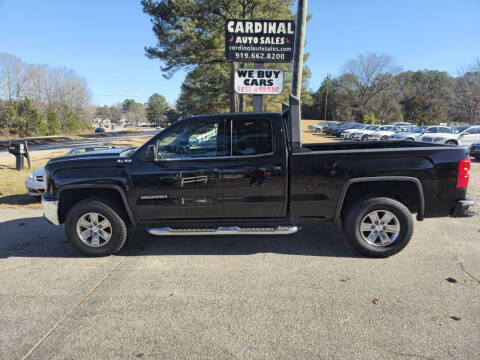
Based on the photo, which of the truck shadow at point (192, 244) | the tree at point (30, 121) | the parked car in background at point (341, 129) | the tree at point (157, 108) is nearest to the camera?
the truck shadow at point (192, 244)

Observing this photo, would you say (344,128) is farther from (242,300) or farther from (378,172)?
(242,300)

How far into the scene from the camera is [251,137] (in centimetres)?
429

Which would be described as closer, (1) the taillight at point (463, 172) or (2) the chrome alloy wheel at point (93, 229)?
(1) the taillight at point (463, 172)

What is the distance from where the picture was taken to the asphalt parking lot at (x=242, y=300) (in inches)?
99.6

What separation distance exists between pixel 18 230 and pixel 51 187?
6.41 feet

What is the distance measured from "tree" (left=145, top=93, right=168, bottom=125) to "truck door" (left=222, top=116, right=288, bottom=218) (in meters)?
145

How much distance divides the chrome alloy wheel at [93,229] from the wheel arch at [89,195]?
0.29 metres

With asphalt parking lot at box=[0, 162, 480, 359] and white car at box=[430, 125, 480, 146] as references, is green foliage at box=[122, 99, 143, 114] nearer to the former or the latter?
white car at box=[430, 125, 480, 146]

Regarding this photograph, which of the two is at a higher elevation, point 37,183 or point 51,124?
point 51,124

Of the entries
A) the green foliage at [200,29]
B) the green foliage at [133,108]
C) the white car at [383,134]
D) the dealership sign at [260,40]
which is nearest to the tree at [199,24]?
the green foliage at [200,29]

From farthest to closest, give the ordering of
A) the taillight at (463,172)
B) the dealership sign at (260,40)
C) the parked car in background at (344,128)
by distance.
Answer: the parked car in background at (344,128)
the dealership sign at (260,40)
the taillight at (463,172)

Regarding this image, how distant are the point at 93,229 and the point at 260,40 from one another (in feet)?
20.5

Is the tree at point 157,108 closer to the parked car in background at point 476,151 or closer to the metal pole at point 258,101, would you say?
the parked car in background at point 476,151

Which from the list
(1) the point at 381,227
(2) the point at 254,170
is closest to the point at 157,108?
→ (2) the point at 254,170
